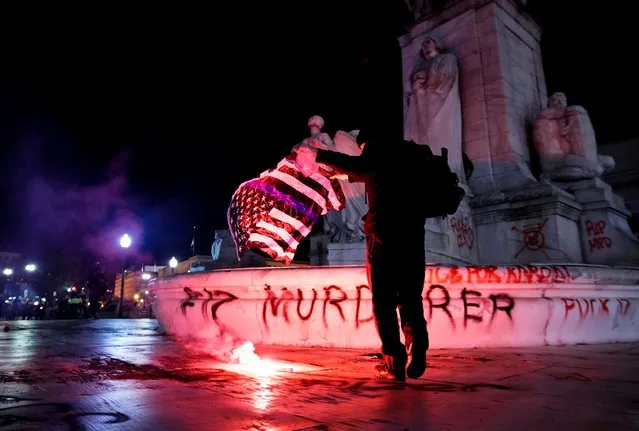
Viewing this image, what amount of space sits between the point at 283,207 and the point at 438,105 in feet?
15.4

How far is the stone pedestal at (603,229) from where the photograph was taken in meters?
6.79

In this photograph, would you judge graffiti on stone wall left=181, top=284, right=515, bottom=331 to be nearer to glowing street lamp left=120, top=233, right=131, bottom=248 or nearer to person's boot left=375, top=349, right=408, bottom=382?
person's boot left=375, top=349, right=408, bottom=382

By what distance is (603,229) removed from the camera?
707 centimetres

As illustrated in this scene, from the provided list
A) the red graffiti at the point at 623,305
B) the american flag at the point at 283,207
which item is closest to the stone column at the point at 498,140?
the red graffiti at the point at 623,305

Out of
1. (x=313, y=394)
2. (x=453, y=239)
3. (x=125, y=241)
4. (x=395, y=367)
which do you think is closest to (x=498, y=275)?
(x=395, y=367)

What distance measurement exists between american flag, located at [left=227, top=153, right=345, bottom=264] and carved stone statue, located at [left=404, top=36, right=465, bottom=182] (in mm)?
3864

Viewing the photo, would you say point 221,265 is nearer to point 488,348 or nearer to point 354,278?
point 354,278

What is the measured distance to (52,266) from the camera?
53000mm

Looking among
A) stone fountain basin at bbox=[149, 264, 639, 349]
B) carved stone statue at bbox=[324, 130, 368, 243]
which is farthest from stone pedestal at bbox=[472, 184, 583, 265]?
carved stone statue at bbox=[324, 130, 368, 243]

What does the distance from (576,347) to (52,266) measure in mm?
60611

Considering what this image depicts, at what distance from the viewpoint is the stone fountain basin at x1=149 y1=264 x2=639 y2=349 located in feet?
13.6

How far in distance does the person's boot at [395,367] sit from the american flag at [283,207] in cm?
227

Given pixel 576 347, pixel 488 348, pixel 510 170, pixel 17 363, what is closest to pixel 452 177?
pixel 488 348

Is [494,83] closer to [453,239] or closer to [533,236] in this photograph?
[533,236]
